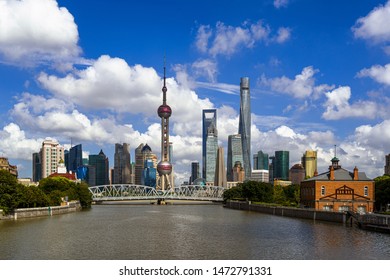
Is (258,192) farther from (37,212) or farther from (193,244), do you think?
(193,244)

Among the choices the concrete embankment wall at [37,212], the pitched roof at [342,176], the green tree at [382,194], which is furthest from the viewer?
the green tree at [382,194]

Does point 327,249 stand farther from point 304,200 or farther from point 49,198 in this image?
point 49,198

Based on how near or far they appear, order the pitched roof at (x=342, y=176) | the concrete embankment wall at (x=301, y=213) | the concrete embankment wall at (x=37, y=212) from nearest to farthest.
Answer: the concrete embankment wall at (x=301, y=213) < the concrete embankment wall at (x=37, y=212) < the pitched roof at (x=342, y=176)

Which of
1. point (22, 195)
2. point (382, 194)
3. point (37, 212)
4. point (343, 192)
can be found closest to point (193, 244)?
point (343, 192)

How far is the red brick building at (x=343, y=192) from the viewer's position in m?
99.8

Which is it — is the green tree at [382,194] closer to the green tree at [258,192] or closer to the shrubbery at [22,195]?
the green tree at [258,192]

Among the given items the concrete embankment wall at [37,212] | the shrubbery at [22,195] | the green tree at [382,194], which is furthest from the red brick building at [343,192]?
the shrubbery at [22,195]

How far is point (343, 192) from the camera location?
328 ft

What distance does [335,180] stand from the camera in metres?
101

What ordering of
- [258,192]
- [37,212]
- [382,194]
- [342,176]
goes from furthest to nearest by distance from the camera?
[258,192] < [382,194] < [37,212] < [342,176]

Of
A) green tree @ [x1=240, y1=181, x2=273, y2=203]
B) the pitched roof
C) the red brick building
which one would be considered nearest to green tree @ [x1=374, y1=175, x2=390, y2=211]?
the pitched roof

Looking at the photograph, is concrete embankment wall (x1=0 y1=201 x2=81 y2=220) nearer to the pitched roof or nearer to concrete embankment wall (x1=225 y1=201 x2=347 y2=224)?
concrete embankment wall (x1=225 y1=201 x2=347 y2=224)

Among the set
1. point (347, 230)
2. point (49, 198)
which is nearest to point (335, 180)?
point (347, 230)
